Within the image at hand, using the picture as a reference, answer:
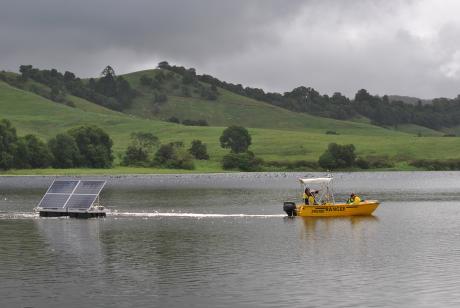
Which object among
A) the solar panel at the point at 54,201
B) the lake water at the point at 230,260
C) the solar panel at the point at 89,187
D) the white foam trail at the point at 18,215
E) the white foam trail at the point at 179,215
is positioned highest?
the solar panel at the point at 89,187

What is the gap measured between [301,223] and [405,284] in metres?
38.5

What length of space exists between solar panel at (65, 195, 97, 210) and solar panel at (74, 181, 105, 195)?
23.9 inches

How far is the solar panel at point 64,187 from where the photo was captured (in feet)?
326

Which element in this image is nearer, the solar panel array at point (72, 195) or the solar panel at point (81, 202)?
the solar panel at point (81, 202)

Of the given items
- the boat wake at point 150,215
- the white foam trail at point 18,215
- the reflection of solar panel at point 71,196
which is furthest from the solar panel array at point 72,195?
the boat wake at point 150,215

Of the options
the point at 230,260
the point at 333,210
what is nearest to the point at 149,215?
the point at 333,210

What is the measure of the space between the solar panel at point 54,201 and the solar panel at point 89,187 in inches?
69.7

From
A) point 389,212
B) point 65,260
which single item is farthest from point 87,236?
point 389,212

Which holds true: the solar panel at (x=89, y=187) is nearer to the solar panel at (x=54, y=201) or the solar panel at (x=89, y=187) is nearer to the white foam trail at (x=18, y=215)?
the solar panel at (x=54, y=201)

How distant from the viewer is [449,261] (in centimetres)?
5459

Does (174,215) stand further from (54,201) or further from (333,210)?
(333,210)

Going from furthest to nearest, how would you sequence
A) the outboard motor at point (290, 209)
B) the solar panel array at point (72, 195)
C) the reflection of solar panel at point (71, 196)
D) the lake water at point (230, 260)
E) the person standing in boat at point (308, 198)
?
the solar panel array at point (72, 195) → the reflection of solar panel at point (71, 196) → the person standing in boat at point (308, 198) → the outboard motor at point (290, 209) → the lake water at point (230, 260)

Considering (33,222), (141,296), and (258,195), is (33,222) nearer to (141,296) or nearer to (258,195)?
(141,296)

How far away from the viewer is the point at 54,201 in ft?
322
